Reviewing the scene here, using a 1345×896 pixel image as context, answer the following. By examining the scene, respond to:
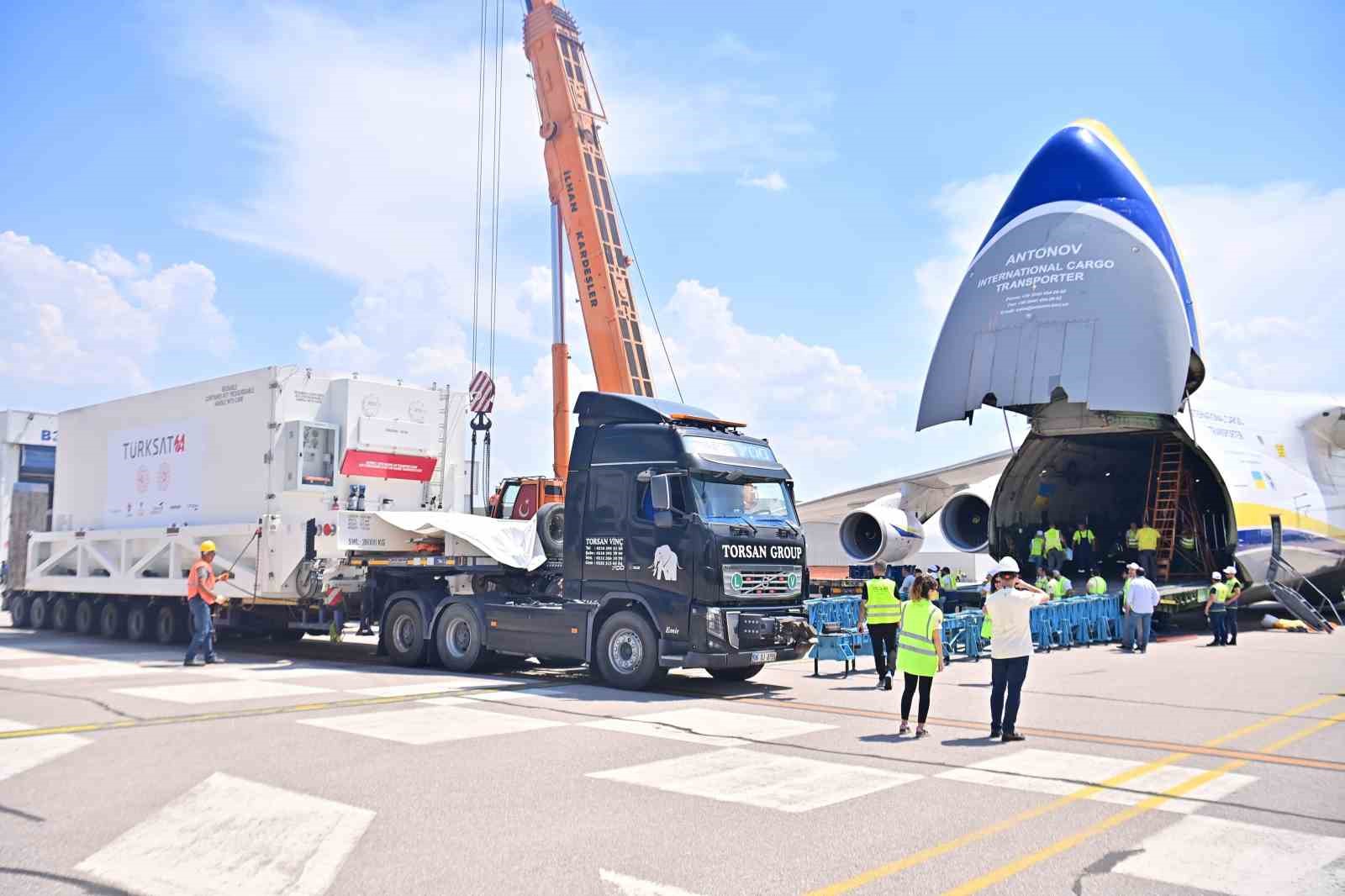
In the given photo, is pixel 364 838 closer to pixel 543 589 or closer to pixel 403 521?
pixel 543 589

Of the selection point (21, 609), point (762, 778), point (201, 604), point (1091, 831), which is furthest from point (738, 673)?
point (21, 609)

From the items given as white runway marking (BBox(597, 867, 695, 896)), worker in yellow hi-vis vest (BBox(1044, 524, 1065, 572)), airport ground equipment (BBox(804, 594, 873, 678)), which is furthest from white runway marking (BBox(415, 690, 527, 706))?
worker in yellow hi-vis vest (BBox(1044, 524, 1065, 572))

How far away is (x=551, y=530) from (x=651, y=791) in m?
7.85

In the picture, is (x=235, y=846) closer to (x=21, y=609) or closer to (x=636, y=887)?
(x=636, y=887)

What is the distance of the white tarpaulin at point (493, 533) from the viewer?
1445cm

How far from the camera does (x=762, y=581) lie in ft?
42.2

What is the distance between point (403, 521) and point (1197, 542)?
18.1 meters

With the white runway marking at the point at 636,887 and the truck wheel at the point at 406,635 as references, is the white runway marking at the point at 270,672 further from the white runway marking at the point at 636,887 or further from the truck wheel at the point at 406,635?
the white runway marking at the point at 636,887

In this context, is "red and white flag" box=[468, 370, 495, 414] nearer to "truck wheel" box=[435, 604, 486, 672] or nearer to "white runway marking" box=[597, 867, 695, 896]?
"truck wheel" box=[435, 604, 486, 672]

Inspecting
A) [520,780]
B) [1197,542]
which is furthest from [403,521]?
[1197,542]

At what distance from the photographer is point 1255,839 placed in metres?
6.21

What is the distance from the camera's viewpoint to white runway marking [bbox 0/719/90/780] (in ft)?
26.2

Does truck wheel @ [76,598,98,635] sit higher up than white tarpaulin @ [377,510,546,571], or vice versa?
white tarpaulin @ [377,510,546,571]

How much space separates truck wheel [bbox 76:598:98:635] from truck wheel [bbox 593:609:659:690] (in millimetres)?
12733
